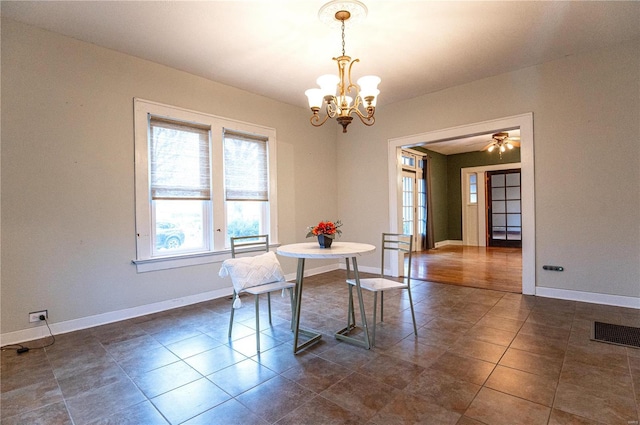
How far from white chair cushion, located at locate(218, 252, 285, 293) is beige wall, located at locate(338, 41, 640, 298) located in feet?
10.8

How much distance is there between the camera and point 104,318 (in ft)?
10.2

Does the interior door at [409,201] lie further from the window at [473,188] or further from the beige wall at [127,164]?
the beige wall at [127,164]

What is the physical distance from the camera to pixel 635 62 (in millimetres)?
3219

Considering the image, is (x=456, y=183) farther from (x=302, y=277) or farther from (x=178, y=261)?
(x=178, y=261)

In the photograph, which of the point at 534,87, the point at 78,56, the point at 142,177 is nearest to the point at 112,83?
the point at 78,56

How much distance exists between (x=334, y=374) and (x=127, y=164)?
2966mm

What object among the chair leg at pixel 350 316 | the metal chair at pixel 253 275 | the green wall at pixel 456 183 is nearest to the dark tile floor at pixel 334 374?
the chair leg at pixel 350 316

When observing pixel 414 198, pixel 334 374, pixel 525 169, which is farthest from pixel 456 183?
pixel 334 374

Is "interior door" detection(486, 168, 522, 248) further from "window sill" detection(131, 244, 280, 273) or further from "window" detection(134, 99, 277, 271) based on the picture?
"window sill" detection(131, 244, 280, 273)

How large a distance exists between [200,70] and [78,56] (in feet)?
3.88

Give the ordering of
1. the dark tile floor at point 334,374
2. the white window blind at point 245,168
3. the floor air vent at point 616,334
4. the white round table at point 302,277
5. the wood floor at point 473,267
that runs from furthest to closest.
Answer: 1. the wood floor at point 473,267
2. the white window blind at point 245,168
3. the floor air vent at point 616,334
4. the white round table at point 302,277
5. the dark tile floor at point 334,374

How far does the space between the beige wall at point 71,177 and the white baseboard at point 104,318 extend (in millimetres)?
54

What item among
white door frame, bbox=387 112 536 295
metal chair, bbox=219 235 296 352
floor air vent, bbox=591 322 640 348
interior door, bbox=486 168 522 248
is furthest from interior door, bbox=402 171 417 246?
metal chair, bbox=219 235 296 352

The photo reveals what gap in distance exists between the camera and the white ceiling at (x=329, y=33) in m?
2.60
